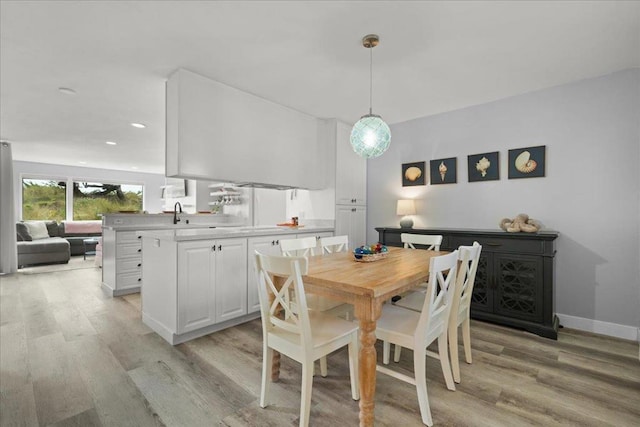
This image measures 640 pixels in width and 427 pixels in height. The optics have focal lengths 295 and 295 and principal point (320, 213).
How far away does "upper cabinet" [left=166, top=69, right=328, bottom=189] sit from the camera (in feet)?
9.08

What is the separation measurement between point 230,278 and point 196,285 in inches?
13.3

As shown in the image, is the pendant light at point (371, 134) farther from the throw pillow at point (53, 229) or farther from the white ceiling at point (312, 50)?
the throw pillow at point (53, 229)

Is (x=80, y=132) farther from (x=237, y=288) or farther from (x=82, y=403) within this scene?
(x=82, y=403)

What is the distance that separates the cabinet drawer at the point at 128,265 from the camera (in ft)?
13.1

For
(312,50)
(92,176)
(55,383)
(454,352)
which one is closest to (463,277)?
(454,352)

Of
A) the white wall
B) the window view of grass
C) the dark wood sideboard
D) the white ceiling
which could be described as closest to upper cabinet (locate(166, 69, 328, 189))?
the white ceiling

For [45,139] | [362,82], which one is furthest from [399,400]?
[45,139]

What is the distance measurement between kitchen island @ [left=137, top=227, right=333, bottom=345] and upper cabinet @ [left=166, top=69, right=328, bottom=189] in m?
0.68

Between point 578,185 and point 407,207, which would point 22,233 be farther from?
point 578,185

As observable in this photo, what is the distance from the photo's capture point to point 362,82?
2.97 metres

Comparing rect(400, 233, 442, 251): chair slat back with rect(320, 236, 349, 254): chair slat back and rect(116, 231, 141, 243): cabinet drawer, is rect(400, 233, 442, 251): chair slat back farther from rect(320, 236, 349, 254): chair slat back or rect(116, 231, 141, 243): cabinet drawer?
rect(116, 231, 141, 243): cabinet drawer

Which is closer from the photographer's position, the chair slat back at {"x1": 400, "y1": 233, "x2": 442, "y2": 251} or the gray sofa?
the chair slat back at {"x1": 400, "y1": 233, "x2": 442, "y2": 251}

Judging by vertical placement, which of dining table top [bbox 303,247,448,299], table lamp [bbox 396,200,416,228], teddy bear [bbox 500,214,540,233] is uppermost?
table lamp [bbox 396,200,416,228]

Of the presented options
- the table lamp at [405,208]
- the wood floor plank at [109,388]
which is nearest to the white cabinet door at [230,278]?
the wood floor plank at [109,388]
